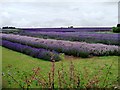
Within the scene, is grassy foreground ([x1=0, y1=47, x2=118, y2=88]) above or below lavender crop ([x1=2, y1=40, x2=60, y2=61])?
below

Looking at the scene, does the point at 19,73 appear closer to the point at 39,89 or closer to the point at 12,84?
the point at 12,84

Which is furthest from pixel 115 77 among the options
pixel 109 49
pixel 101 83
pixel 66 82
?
pixel 109 49

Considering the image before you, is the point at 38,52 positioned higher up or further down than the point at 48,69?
higher up

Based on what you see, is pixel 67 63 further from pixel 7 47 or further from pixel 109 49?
pixel 7 47

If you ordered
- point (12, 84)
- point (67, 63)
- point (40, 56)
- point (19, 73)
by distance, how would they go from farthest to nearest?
point (40, 56), point (67, 63), point (19, 73), point (12, 84)

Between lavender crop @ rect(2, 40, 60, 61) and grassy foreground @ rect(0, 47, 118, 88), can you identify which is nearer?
grassy foreground @ rect(0, 47, 118, 88)

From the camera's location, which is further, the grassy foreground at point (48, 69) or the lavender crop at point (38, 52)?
the lavender crop at point (38, 52)

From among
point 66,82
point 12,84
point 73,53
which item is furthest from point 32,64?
point 73,53

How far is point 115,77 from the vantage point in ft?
21.6

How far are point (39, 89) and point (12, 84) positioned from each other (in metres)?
0.71

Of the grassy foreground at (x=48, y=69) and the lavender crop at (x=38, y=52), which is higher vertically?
the lavender crop at (x=38, y=52)

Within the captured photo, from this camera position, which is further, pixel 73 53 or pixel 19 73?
Answer: pixel 73 53

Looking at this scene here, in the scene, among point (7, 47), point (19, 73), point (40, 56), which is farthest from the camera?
point (7, 47)

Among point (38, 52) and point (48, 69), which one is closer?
point (48, 69)
